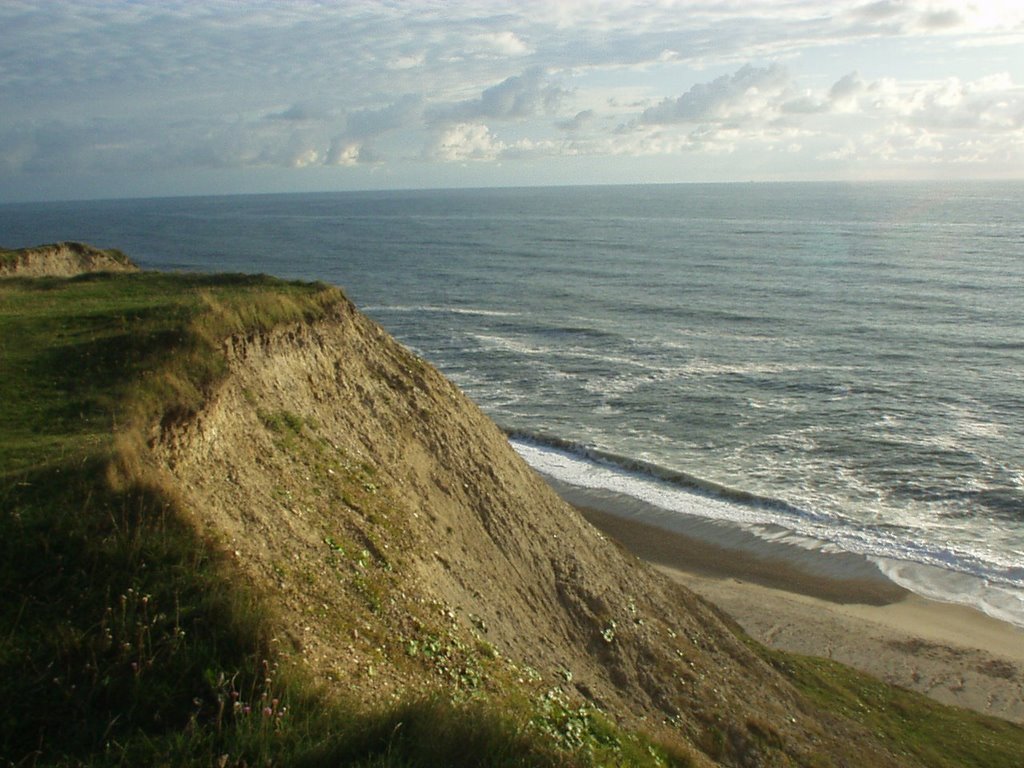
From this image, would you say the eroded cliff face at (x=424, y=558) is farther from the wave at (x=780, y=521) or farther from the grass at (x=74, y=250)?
the grass at (x=74, y=250)

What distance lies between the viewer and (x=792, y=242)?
116 meters

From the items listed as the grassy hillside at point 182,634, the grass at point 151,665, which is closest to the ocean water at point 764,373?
the grassy hillside at point 182,634

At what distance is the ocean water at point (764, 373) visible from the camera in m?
32.8

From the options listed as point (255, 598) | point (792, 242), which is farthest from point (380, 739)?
point (792, 242)

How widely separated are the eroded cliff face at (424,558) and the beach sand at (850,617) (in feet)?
21.7

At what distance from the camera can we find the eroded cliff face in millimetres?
9773

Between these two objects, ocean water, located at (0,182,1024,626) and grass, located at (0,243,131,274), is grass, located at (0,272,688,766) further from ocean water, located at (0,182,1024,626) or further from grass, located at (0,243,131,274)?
grass, located at (0,243,131,274)

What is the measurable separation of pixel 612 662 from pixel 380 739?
9.25 metres

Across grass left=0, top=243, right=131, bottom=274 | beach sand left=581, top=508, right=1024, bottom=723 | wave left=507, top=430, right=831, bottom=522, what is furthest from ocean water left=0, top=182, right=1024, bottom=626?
grass left=0, top=243, right=131, bottom=274

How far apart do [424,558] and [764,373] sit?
40.5 meters

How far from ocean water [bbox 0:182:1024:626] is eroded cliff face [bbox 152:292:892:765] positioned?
577 inches

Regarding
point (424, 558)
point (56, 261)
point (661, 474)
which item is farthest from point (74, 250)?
point (424, 558)

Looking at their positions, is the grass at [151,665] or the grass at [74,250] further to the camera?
the grass at [74,250]

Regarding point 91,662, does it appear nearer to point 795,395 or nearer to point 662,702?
point 662,702
